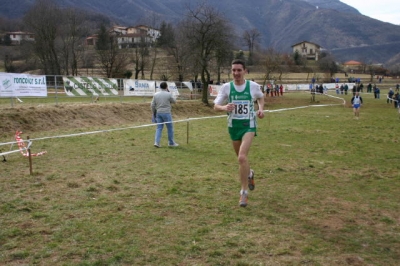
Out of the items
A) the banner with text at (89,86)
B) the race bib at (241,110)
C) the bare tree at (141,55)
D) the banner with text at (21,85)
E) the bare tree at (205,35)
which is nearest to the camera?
the race bib at (241,110)

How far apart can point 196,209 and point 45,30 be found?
5654 centimetres

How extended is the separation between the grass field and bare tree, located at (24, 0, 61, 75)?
49.4 metres

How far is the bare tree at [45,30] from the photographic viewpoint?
5428cm

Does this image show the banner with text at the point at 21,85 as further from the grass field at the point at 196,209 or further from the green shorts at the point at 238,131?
the green shorts at the point at 238,131

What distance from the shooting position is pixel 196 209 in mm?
5609

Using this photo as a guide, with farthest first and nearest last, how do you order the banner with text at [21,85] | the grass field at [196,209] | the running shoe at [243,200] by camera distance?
the banner with text at [21,85]
the running shoe at [243,200]
the grass field at [196,209]

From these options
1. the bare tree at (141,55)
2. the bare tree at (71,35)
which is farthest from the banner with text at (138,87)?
the bare tree at (141,55)

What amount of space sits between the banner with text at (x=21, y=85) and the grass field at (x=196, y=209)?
8623mm

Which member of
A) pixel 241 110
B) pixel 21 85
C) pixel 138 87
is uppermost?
pixel 21 85

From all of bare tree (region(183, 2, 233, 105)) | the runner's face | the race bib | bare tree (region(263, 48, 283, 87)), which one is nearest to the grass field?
the race bib

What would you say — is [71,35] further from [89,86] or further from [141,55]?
[89,86]

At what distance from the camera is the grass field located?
13.5 feet

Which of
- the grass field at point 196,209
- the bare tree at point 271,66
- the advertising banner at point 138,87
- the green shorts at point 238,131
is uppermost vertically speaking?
the bare tree at point 271,66

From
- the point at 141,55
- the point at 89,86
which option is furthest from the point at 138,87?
the point at 141,55
